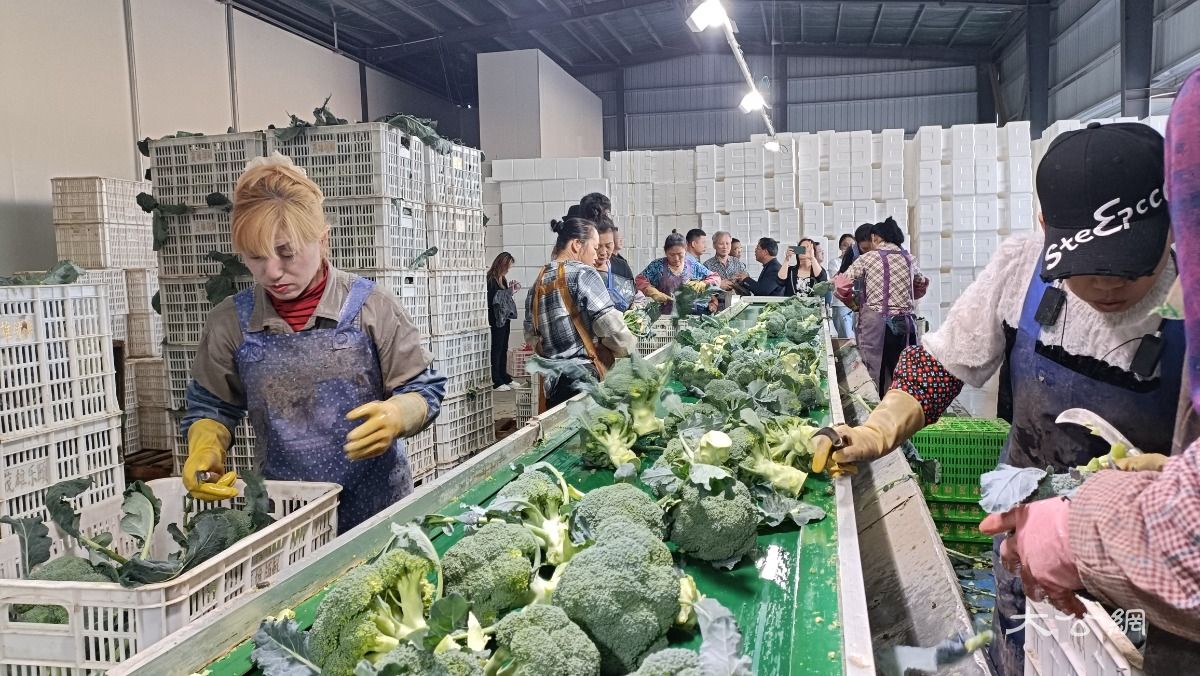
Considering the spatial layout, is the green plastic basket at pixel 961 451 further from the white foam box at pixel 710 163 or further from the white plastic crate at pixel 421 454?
the white foam box at pixel 710 163

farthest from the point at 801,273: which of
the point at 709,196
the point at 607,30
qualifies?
the point at 607,30

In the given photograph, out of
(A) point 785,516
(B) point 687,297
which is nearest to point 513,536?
(A) point 785,516

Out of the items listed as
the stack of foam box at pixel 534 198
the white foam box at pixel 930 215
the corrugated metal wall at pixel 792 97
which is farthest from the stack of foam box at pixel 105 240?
the corrugated metal wall at pixel 792 97

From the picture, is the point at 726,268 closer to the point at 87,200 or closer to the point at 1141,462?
the point at 87,200

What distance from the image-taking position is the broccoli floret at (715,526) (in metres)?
1.34

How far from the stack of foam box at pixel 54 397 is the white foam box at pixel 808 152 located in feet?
29.0

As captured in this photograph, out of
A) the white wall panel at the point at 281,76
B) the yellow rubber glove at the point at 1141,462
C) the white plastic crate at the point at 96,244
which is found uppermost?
the white wall panel at the point at 281,76

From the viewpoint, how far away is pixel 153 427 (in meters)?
6.41

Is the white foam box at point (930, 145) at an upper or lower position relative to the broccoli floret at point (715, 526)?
upper

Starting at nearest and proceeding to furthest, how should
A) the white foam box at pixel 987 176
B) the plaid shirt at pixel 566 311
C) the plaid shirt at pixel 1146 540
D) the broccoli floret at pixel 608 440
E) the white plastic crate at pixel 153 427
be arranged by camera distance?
the plaid shirt at pixel 1146 540 < the broccoli floret at pixel 608 440 < the plaid shirt at pixel 566 311 < the white plastic crate at pixel 153 427 < the white foam box at pixel 987 176

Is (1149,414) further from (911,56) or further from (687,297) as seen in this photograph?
(911,56)

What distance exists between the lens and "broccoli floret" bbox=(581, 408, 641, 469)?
1.97 meters

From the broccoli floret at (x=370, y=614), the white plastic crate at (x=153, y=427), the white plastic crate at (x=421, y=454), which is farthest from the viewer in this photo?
the white plastic crate at (x=153, y=427)

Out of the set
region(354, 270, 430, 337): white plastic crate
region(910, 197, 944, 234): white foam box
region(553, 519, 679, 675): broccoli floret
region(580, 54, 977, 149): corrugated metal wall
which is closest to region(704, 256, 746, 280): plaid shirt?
region(910, 197, 944, 234): white foam box
